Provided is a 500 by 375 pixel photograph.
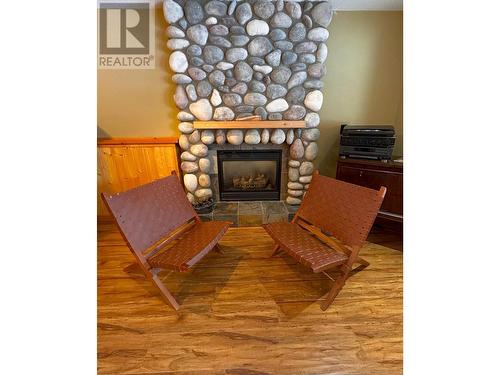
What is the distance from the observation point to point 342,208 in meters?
1.75

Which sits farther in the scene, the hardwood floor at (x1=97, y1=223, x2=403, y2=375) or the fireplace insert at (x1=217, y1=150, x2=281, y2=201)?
the fireplace insert at (x1=217, y1=150, x2=281, y2=201)

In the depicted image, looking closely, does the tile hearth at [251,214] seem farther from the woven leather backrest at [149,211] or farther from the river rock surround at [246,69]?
the woven leather backrest at [149,211]

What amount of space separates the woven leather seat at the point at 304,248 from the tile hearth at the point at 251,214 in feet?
1.94

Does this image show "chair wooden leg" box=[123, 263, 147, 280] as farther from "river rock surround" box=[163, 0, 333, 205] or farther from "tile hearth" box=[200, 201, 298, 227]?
"river rock surround" box=[163, 0, 333, 205]

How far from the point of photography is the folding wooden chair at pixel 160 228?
4.85ft

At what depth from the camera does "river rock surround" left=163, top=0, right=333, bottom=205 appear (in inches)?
93.7

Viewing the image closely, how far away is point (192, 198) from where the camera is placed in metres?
2.83

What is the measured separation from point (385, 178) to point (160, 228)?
6.58 feet

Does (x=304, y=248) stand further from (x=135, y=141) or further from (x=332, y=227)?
(x=135, y=141)

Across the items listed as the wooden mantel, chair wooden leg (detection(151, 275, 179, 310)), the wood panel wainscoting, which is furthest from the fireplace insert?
chair wooden leg (detection(151, 275, 179, 310))

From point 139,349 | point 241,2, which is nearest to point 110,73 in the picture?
point 241,2

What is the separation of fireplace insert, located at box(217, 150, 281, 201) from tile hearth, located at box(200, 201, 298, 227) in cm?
20
